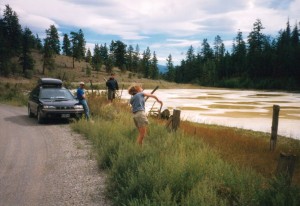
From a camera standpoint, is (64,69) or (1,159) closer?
(1,159)

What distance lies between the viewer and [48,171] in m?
7.35

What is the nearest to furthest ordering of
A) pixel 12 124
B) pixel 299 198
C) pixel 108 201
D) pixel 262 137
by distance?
pixel 299 198 < pixel 108 201 < pixel 262 137 < pixel 12 124

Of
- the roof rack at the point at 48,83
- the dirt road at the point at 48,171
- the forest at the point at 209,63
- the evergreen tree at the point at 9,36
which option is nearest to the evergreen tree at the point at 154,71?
the forest at the point at 209,63

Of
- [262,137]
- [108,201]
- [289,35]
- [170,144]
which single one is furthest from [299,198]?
[289,35]

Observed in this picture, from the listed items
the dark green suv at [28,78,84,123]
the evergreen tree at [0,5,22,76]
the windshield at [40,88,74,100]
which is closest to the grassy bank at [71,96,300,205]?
the dark green suv at [28,78,84,123]

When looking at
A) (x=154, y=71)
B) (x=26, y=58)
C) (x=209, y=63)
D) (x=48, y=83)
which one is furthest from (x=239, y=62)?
(x=48, y=83)

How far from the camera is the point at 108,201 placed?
5633 millimetres

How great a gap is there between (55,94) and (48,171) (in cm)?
925

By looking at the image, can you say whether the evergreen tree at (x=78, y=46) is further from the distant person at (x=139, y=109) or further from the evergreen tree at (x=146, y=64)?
the distant person at (x=139, y=109)

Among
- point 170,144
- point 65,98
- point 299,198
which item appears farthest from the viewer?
point 65,98

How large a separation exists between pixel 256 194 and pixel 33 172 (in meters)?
5.02

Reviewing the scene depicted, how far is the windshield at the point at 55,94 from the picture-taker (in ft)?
51.6

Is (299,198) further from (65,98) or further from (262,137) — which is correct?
(65,98)

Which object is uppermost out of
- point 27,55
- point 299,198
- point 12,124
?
point 27,55
